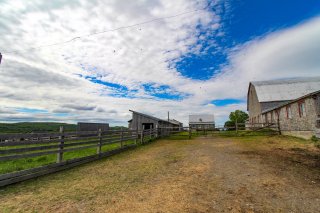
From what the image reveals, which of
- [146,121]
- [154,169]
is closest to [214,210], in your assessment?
[154,169]

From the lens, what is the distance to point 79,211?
3.65 meters

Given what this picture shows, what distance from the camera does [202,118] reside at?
66750mm

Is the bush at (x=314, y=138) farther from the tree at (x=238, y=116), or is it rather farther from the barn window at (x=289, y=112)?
the tree at (x=238, y=116)

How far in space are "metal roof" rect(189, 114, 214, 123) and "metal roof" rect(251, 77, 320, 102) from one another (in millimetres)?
34840

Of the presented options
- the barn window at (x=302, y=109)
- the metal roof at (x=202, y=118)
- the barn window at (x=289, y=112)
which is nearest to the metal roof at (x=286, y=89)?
the barn window at (x=289, y=112)

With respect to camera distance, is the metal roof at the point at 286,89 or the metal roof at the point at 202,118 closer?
the metal roof at the point at 286,89

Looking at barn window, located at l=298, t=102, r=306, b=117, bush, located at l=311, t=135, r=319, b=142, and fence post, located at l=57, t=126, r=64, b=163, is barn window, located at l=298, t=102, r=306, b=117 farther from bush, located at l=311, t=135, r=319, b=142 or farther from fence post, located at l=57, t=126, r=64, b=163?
fence post, located at l=57, t=126, r=64, b=163

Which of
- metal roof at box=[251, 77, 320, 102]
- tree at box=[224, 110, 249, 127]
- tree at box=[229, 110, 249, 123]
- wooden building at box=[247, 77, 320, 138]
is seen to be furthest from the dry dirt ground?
tree at box=[229, 110, 249, 123]

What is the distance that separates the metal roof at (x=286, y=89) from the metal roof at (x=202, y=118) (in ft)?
114

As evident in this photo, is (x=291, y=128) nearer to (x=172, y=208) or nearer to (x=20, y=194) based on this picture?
(x=172, y=208)

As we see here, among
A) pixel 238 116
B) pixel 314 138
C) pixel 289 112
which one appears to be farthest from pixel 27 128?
pixel 314 138

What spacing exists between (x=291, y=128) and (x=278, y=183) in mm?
15416

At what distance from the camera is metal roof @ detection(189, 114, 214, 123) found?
65856 millimetres

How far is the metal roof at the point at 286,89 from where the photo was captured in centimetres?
2817
